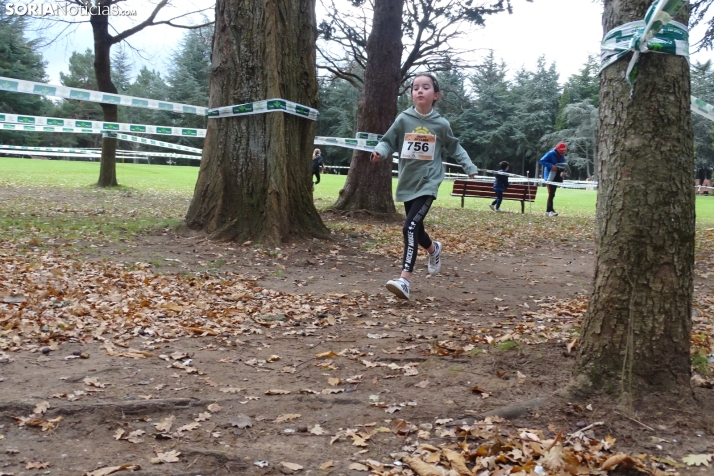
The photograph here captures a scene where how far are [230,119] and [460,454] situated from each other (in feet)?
21.0

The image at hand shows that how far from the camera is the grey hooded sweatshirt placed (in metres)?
5.86

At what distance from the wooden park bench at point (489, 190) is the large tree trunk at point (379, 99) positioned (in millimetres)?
7146

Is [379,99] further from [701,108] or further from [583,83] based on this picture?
[583,83]

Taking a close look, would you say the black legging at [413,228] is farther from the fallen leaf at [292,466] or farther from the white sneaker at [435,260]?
the fallen leaf at [292,466]

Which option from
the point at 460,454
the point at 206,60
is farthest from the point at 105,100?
the point at 206,60

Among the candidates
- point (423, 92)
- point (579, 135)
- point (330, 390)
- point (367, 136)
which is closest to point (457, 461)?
point (330, 390)

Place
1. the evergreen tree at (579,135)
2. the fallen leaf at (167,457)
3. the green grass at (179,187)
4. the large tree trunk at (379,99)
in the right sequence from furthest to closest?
the evergreen tree at (579,135), the green grass at (179,187), the large tree trunk at (379,99), the fallen leaf at (167,457)

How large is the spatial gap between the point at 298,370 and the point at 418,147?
107 inches

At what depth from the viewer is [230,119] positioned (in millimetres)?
8219

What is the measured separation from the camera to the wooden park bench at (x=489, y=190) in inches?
734

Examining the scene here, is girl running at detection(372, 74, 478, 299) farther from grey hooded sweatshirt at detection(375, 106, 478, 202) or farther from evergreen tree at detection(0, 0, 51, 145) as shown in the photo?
evergreen tree at detection(0, 0, 51, 145)

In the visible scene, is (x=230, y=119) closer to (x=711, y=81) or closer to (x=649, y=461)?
(x=649, y=461)

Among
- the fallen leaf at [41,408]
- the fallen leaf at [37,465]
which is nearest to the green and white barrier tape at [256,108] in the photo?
the fallen leaf at [41,408]

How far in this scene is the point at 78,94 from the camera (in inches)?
492
